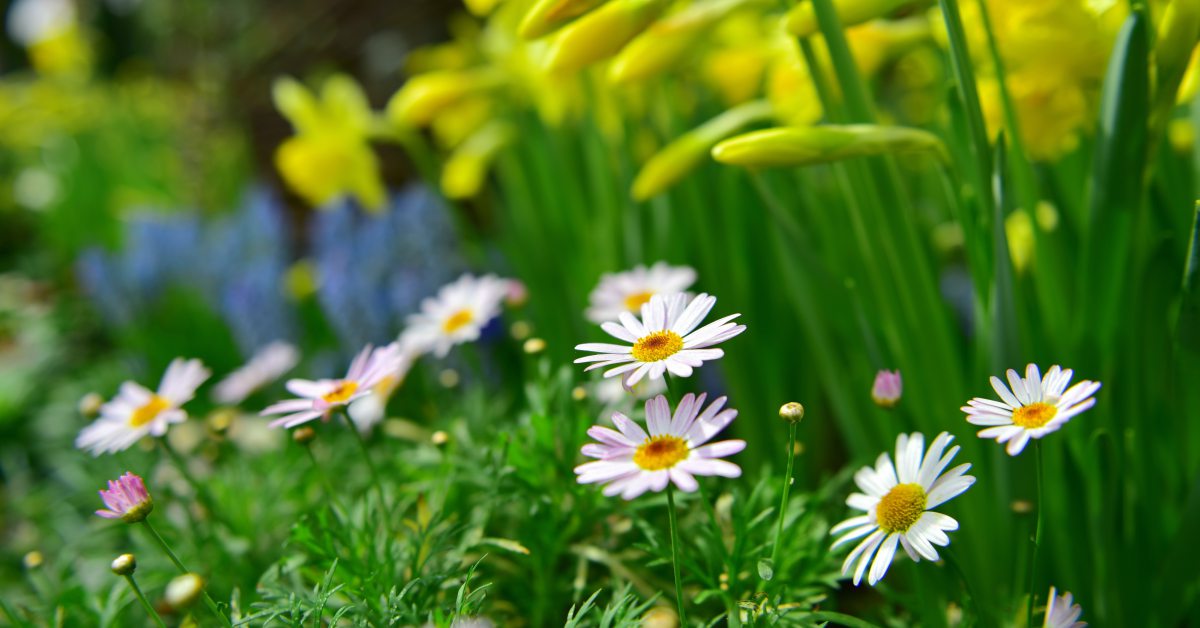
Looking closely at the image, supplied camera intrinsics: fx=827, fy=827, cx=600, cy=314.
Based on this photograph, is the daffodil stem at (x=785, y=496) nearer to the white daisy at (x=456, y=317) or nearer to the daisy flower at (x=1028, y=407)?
the daisy flower at (x=1028, y=407)

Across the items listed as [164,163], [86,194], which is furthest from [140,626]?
[164,163]

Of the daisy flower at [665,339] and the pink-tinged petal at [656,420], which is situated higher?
the daisy flower at [665,339]

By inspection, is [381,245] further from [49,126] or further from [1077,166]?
[49,126]

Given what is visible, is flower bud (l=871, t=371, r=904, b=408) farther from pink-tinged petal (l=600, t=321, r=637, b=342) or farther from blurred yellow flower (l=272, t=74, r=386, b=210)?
blurred yellow flower (l=272, t=74, r=386, b=210)

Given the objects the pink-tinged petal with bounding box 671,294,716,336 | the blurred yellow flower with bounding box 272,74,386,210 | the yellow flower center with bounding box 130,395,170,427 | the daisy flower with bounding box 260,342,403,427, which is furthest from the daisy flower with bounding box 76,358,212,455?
the blurred yellow flower with bounding box 272,74,386,210

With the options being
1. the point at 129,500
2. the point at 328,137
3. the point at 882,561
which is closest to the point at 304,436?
the point at 129,500

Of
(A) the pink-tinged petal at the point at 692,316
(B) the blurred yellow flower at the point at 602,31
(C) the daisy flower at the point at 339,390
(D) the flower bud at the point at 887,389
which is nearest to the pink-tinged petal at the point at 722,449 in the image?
(A) the pink-tinged petal at the point at 692,316
